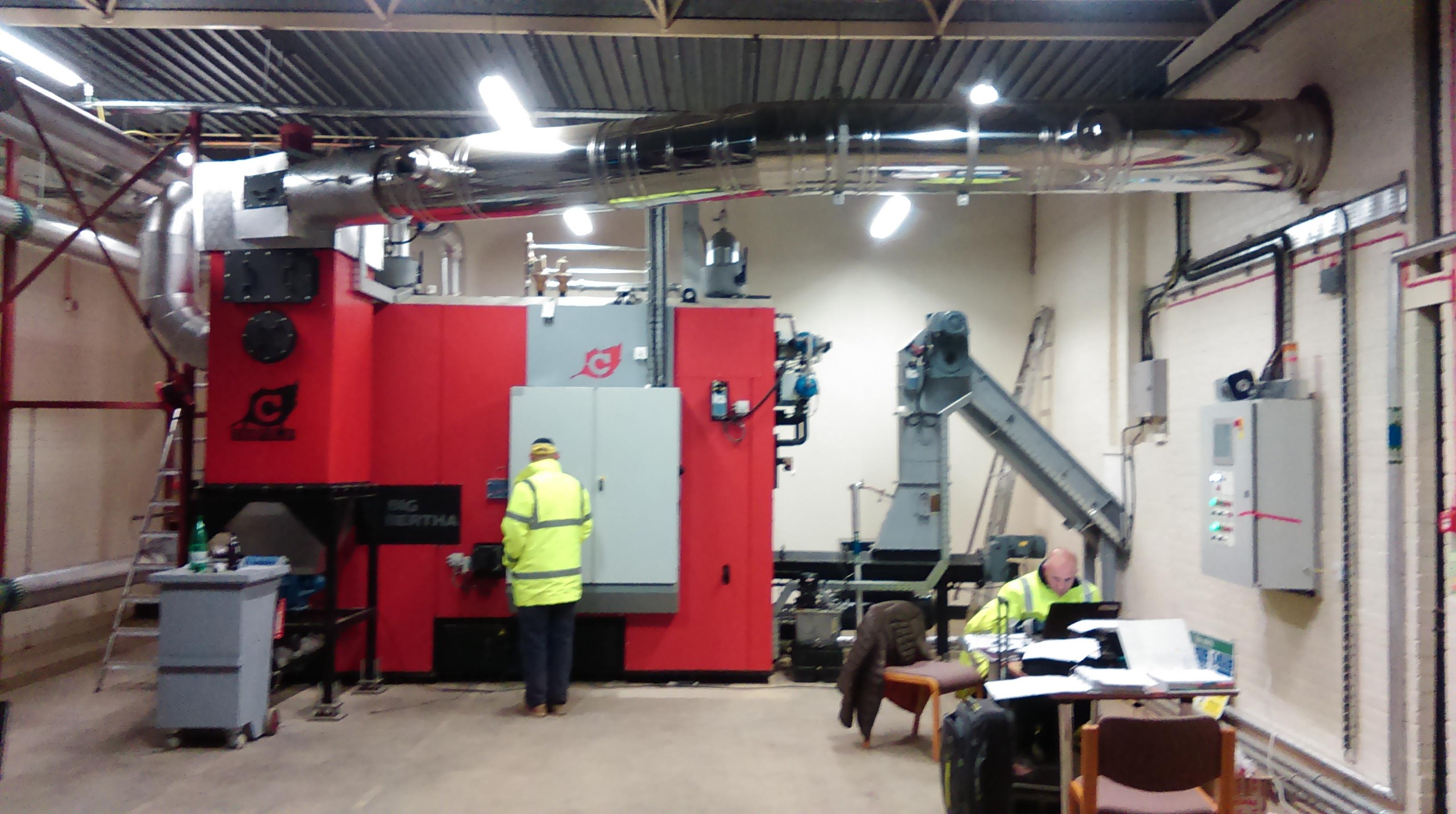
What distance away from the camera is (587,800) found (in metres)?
3.75

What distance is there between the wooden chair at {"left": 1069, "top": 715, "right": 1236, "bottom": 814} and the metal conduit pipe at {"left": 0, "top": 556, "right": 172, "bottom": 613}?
5.99 meters

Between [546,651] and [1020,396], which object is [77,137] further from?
[1020,396]

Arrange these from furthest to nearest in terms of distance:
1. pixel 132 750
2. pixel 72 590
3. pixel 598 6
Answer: pixel 72 590 → pixel 598 6 → pixel 132 750

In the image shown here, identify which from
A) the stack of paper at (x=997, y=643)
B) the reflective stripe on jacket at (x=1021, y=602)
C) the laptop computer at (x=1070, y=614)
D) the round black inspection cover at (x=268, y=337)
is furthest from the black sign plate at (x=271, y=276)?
the laptop computer at (x=1070, y=614)

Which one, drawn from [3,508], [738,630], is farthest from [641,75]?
[3,508]

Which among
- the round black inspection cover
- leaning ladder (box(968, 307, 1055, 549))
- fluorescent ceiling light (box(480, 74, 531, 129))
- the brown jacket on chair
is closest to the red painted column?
→ the round black inspection cover

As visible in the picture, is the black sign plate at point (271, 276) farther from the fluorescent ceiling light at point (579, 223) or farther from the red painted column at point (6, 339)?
the fluorescent ceiling light at point (579, 223)

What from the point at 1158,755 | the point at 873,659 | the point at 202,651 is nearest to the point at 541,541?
the point at 202,651

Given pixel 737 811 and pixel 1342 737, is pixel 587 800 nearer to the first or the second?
pixel 737 811

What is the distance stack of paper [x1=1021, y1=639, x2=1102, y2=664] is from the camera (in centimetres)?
329

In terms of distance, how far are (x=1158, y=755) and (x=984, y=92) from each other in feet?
14.8

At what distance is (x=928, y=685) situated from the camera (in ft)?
13.9

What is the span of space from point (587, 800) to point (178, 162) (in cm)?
563

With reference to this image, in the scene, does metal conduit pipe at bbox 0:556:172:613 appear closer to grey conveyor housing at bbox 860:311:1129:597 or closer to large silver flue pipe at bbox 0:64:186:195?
Result: large silver flue pipe at bbox 0:64:186:195
